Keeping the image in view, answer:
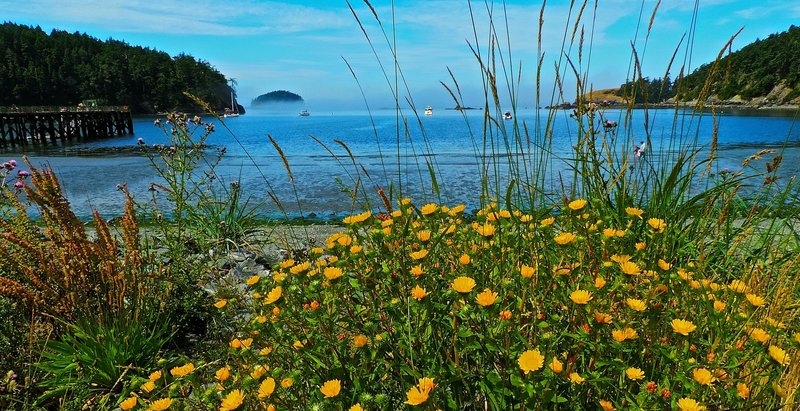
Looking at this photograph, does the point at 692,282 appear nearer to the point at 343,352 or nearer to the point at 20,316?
the point at 343,352

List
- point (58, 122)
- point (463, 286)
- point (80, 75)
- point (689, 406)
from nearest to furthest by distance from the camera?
1. point (689, 406)
2. point (463, 286)
3. point (58, 122)
4. point (80, 75)

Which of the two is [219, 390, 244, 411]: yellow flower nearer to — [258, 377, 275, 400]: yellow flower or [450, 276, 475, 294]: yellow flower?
[258, 377, 275, 400]: yellow flower

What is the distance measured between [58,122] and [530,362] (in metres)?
47.2

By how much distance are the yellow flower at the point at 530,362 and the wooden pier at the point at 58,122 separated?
35624mm

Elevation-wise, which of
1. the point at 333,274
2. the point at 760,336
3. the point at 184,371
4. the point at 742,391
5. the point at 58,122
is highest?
the point at 58,122

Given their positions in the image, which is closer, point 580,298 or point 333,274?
point 580,298

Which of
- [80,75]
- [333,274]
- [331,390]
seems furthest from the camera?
[80,75]

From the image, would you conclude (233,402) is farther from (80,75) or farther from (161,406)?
(80,75)

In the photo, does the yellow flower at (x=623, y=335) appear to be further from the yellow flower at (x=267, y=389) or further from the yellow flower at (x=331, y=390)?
the yellow flower at (x=267, y=389)

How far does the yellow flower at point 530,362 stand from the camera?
1128mm

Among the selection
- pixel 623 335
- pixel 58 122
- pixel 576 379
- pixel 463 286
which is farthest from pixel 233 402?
pixel 58 122

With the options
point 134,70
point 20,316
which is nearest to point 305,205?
point 20,316

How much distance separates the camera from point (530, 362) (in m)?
1.15

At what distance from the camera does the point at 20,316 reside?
2.70 m
